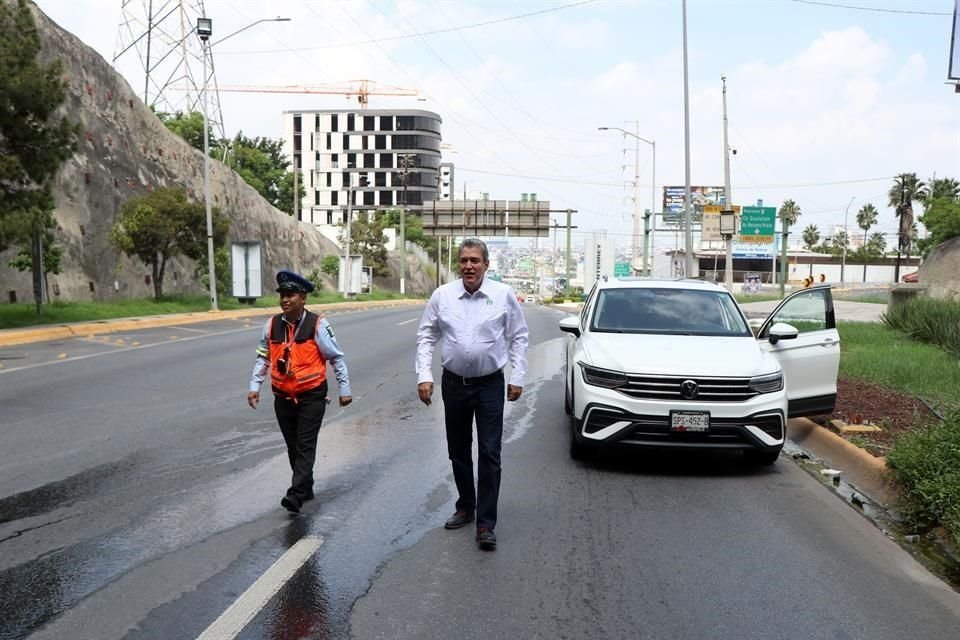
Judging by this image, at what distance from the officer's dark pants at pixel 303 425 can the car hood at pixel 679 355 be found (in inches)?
98.9

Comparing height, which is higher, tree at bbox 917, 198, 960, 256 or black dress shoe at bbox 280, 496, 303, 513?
tree at bbox 917, 198, 960, 256

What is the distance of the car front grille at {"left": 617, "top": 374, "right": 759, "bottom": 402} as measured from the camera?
7422mm

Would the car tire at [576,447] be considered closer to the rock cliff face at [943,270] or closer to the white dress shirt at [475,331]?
the white dress shirt at [475,331]

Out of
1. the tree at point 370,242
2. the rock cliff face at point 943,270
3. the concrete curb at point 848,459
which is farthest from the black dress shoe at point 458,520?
the tree at point 370,242

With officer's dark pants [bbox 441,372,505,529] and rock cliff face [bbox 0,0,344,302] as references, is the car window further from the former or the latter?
rock cliff face [bbox 0,0,344,302]

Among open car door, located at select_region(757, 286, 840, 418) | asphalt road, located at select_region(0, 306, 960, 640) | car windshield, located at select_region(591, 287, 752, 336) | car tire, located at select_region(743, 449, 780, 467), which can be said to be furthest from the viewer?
car windshield, located at select_region(591, 287, 752, 336)

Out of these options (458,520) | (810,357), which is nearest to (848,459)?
(810,357)

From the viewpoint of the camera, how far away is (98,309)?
91.7 ft

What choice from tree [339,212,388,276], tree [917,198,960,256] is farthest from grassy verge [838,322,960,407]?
tree [339,212,388,276]

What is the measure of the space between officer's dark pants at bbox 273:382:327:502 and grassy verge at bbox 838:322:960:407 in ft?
21.9

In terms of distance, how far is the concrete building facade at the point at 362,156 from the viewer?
129500 millimetres

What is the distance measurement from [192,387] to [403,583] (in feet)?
28.5

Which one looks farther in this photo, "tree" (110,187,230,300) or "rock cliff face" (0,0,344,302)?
"rock cliff face" (0,0,344,302)

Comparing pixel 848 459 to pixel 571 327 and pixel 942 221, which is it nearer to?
pixel 571 327
